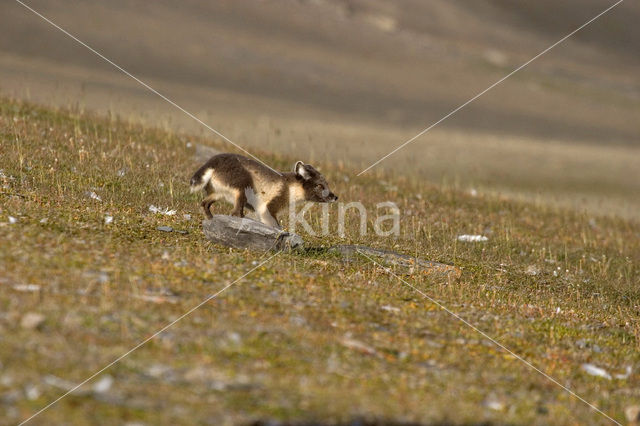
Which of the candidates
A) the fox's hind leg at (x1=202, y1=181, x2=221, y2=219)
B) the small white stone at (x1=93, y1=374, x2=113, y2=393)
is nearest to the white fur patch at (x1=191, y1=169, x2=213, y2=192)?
the fox's hind leg at (x1=202, y1=181, x2=221, y2=219)

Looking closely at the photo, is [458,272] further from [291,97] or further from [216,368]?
[291,97]

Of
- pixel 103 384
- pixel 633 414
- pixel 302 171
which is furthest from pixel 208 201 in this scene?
pixel 633 414

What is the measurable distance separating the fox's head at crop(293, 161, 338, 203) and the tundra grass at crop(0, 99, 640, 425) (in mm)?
1031

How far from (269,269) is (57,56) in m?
71.6

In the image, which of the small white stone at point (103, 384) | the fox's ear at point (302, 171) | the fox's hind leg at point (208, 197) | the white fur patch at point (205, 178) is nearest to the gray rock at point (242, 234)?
the white fur patch at point (205, 178)

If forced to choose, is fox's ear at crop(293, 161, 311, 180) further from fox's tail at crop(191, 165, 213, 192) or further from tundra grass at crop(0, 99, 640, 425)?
fox's tail at crop(191, 165, 213, 192)

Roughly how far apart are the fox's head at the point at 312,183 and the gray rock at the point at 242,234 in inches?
141

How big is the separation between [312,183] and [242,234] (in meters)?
4.23

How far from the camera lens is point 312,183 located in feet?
60.7

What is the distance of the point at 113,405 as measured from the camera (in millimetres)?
7223

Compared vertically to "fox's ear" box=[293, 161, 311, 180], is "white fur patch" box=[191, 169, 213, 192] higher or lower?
lower

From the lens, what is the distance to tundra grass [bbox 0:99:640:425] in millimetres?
7703

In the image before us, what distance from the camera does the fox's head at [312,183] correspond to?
59.8 feet

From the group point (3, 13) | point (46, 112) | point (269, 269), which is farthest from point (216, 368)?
point (3, 13)
